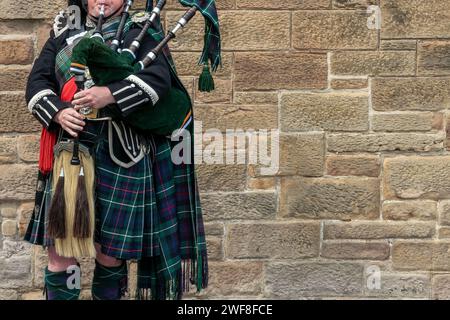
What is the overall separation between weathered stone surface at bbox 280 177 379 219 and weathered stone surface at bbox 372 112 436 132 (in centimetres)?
31

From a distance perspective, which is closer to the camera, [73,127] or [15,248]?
[73,127]

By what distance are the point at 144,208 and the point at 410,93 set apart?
1.84 meters

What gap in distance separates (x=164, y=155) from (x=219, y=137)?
988mm

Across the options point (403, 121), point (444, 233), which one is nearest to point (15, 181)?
point (403, 121)

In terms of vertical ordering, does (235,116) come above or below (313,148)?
above

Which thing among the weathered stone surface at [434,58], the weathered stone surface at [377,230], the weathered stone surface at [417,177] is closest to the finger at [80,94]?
the weathered stone surface at [377,230]

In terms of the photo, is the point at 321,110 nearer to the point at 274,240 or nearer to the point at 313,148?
the point at 313,148

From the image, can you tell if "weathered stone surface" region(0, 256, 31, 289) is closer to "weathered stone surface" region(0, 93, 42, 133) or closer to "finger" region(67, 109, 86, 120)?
"weathered stone surface" region(0, 93, 42, 133)

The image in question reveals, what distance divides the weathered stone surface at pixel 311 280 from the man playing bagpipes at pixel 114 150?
106 centimetres

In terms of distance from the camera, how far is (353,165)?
4574mm

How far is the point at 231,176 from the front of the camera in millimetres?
4578

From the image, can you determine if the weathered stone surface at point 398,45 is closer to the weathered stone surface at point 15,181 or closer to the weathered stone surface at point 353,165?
the weathered stone surface at point 353,165

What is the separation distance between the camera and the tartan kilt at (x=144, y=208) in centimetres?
345

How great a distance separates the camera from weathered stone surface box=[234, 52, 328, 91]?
4516 millimetres
